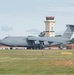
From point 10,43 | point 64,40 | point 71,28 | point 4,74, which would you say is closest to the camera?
point 4,74

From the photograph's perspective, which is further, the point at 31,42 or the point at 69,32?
the point at 69,32

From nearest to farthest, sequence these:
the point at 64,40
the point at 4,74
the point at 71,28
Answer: the point at 4,74 → the point at 64,40 → the point at 71,28

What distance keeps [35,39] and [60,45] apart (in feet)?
35.8

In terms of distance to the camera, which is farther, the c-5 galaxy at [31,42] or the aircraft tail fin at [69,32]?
the aircraft tail fin at [69,32]

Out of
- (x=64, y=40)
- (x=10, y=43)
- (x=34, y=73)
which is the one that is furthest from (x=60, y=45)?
(x=34, y=73)

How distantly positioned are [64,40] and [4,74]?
363 ft

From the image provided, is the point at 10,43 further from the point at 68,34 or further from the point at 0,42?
the point at 68,34

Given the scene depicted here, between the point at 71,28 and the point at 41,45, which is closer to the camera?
the point at 41,45

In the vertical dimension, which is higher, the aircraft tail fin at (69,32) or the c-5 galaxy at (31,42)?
the aircraft tail fin at (69,32)

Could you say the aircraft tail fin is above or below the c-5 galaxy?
above

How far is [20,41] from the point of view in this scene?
132 meters

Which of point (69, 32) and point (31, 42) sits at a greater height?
point (69, 32)

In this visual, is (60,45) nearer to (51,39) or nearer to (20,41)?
(51,39)

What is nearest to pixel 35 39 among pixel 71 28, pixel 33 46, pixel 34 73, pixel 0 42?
pixel 33 46
